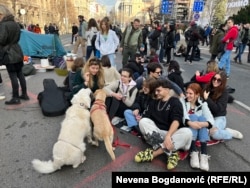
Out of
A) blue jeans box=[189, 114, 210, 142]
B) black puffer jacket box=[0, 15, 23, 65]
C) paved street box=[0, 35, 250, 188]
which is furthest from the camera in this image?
black puffer jacket box=[0, 15, 23, 65]

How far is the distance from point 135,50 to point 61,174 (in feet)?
17.9

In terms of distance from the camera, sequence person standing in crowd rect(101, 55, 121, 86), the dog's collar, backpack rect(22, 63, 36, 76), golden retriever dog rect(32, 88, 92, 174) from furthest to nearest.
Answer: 1. backpack rect(22, 63, 36, 76)
2. person standing in crowd rect(101, 55, 121, 86)
3. the dog's collar
4. golden retriever dog rect(32, 88, 92, 174)

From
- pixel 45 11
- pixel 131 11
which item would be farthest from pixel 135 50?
pixel 131 11

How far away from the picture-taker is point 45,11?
59656 mm

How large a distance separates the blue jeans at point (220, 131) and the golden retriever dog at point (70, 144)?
1.98 metres

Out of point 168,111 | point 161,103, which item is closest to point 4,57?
point 161,103

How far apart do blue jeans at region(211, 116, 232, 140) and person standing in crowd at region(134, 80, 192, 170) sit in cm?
76

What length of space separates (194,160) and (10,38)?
13.0 feet

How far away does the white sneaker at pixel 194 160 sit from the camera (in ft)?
Result: 10.3

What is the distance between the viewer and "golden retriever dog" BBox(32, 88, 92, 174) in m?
2.76

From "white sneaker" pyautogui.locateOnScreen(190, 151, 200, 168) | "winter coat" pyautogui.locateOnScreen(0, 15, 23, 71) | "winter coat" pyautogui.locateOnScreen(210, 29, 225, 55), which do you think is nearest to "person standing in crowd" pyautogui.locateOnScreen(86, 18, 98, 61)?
"winter coat" pyautogui.locateOnScreen(210, 29, 225, 55)

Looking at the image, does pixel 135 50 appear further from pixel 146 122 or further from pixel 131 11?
pixel 131 11

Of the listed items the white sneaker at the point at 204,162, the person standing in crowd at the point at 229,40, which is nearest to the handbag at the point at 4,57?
the white sneaker at the point at 204,162

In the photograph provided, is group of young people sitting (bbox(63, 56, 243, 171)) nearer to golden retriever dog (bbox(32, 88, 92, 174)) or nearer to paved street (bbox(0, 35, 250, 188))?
paved street (bbox(0, 35, 250, 188))
